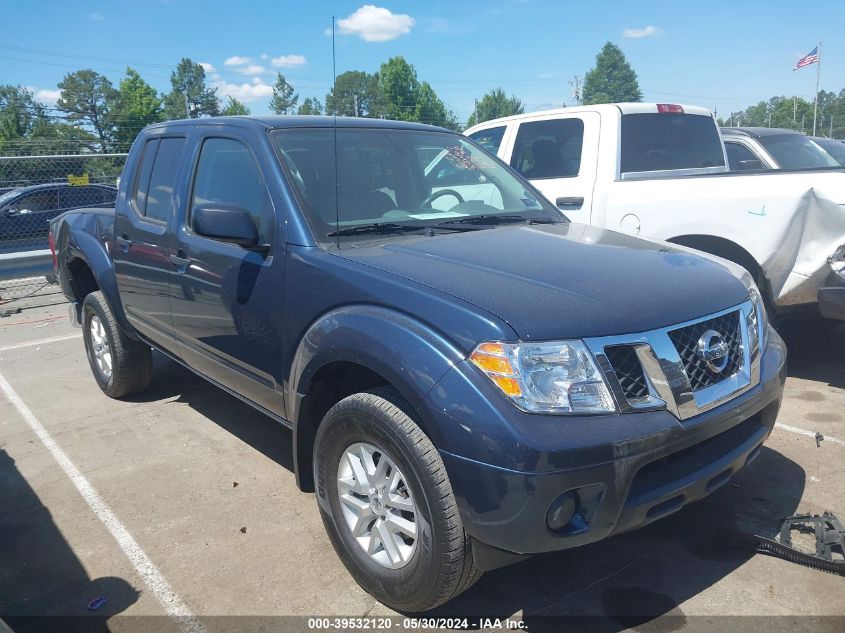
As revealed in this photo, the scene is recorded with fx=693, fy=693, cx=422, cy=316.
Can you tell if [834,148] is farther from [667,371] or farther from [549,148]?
[667,371]

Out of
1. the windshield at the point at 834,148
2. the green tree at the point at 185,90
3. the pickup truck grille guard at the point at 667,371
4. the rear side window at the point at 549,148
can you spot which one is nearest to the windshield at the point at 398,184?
the pickup truck grille guard at the point at 667,371

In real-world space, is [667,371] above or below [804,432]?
above

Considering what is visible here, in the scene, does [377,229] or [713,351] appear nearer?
[713,351]

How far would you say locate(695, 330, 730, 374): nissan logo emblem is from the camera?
2.52 metres

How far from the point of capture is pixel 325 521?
299 cm

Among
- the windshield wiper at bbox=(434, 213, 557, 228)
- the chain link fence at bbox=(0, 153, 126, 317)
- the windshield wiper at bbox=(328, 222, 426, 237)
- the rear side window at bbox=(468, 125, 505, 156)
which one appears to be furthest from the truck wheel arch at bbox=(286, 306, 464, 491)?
the chain link fence at bbox=(0, 153, 126, 317)

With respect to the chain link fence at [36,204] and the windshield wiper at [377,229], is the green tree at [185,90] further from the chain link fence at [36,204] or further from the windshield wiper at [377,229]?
the windshield wiper at [377,229]

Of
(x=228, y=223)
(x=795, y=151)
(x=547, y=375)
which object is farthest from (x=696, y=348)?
(x=795, y=151)

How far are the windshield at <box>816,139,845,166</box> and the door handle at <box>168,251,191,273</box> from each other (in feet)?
27.7

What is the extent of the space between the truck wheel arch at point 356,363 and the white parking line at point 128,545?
2.30ft

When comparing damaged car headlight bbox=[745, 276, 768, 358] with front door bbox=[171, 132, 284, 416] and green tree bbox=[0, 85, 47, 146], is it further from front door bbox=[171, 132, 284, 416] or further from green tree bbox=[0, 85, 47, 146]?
green tree bbox=[0, 85, 47, 146]

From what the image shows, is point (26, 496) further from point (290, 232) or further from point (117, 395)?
point (290, 232)

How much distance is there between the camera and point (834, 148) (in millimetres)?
9180

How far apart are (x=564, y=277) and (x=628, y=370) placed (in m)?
0.48
